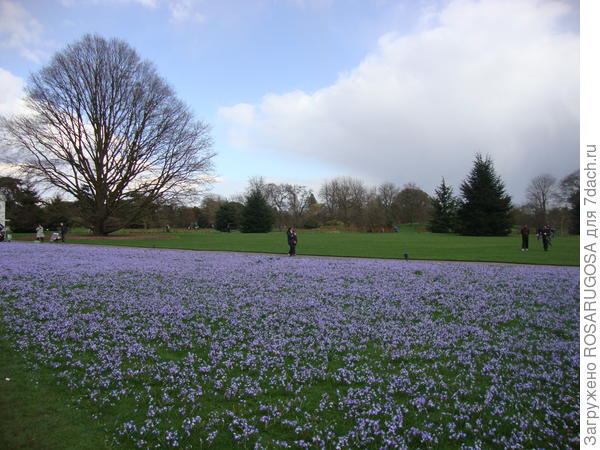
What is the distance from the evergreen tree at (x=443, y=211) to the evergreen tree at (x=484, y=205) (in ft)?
16.8

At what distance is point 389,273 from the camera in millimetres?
14008

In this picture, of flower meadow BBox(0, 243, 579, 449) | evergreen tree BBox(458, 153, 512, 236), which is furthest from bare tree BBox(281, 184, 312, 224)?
flower meadow BBox(0, 243, 579, 449)

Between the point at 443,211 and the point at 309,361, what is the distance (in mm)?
67397

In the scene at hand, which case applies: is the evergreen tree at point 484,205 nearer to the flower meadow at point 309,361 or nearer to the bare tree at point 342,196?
the bare tree at point 342,196

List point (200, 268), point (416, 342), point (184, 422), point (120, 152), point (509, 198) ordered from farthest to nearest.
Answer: point (509, 198)
point (120, 152)
point (200, 268)
point (416, 342)
point (184, 422)

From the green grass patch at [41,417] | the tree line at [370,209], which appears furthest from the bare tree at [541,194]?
the green grass patch at [41,417]

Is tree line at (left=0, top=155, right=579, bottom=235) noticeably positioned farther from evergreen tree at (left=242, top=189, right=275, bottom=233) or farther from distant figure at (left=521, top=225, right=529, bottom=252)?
distant figure at (left=521, top=225, right=529, bottom=252)

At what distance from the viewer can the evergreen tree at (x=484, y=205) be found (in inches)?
2282

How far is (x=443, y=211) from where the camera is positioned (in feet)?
221

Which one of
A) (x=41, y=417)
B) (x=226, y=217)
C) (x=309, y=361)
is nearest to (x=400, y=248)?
(x=309, y=361)

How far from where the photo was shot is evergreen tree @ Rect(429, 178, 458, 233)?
66.9 meters

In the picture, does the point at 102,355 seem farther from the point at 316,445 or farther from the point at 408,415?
the point at 408,415

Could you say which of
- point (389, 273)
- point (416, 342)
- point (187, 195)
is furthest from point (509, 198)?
point (416, 342)
